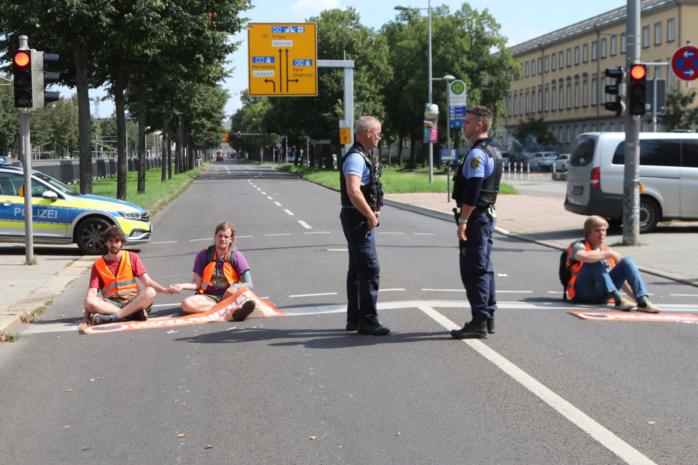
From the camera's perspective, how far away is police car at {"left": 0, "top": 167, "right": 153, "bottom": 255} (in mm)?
15117

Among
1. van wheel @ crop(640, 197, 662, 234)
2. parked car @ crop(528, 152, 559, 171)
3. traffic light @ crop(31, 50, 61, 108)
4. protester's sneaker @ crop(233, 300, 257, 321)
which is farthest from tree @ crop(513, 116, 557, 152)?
protester's sneaker @ crop(233, 300, 257, 321)

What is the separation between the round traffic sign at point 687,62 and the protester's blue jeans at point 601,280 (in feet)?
27.1

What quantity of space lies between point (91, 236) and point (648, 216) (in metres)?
10.8

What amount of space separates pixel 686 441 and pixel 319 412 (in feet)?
6.75

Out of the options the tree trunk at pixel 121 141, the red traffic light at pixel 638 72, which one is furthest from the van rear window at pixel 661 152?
the tree trunk at pixel 121 141

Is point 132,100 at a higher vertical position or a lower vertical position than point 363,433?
higher

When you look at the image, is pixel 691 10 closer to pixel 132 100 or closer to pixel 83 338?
pixel 132 100

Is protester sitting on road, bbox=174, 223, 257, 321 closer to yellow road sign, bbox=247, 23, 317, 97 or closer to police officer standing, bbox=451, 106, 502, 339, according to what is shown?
police officer standing, bbox=451, 106, 502, 339

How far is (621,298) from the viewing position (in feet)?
28.9

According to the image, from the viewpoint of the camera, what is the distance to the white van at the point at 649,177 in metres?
17.2

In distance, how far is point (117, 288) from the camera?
8500mm

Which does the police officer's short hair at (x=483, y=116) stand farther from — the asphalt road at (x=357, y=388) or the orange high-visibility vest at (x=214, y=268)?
the orange high-visibility vest at (x=214, y=268)

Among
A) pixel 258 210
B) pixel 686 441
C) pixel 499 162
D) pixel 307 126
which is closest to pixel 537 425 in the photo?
pixel 686 441

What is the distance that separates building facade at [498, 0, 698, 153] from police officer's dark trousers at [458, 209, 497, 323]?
193 feet
